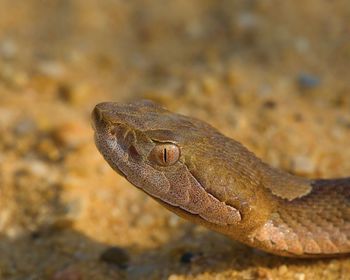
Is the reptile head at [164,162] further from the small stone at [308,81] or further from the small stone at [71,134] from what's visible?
the small stone at [308,81]

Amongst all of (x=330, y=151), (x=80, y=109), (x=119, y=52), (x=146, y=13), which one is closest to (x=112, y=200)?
(x=80, y=109)

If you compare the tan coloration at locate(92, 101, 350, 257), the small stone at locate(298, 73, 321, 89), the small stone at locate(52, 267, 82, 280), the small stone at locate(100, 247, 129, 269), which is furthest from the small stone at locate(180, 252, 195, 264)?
the small stone at locate(298, 73, 321, 89)

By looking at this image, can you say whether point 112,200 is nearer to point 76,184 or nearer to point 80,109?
point 76,184

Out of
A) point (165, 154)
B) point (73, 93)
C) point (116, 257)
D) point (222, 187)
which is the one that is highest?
point (73, 93)

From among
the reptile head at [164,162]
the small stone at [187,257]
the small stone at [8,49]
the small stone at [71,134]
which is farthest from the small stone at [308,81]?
the small stone at [8,49]

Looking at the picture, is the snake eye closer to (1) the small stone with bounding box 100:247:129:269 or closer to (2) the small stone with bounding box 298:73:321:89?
(1) the small stone with bounding box 100:247:129:269

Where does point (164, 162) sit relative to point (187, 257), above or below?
above

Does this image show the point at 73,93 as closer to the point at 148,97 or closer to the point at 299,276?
the point at 148,97

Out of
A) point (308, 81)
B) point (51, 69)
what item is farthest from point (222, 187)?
point (51, 69)
